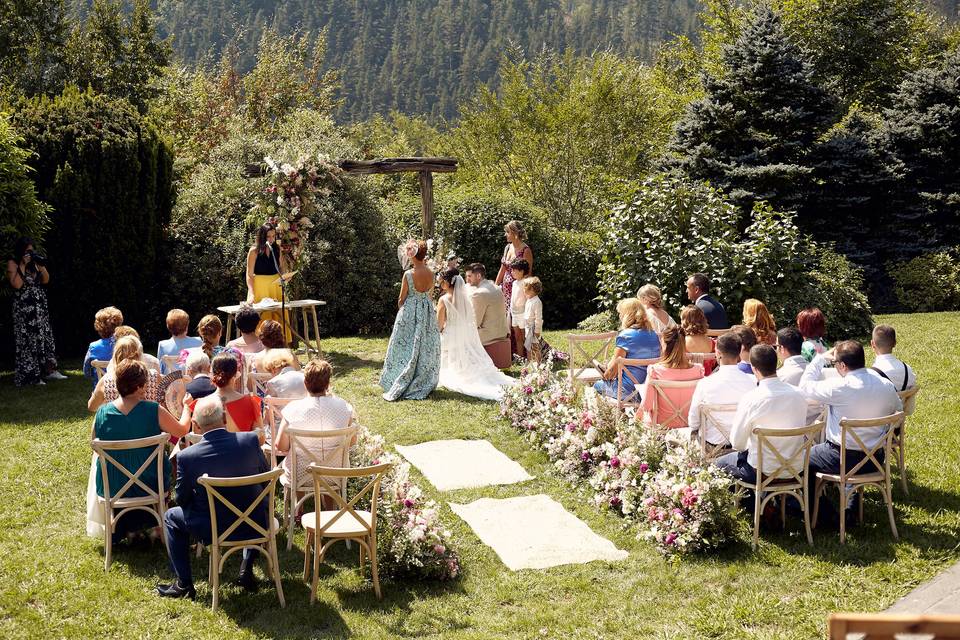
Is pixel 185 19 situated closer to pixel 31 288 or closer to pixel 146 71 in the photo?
pixel 146 71

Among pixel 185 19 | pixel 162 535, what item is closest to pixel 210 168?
pixel 162 535

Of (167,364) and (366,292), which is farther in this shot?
(366,292)

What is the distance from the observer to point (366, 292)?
15453mm

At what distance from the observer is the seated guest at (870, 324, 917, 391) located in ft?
21.6

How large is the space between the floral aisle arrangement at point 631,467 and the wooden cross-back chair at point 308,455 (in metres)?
2.20

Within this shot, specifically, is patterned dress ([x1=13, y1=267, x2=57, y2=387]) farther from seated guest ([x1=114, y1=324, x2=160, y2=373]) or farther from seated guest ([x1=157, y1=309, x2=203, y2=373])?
seated guest ([x1=114, y1=324, x2=160, y2=373])

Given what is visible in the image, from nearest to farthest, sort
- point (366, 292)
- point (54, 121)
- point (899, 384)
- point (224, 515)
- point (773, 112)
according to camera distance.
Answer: point (224, 515), point (899, 384), point (54, 121), point (366, 292), point (773, 112)

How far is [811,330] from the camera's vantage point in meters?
7.11

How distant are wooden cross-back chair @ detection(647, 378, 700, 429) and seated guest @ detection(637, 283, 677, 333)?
1483 millimetres

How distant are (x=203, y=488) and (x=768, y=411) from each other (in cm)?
372

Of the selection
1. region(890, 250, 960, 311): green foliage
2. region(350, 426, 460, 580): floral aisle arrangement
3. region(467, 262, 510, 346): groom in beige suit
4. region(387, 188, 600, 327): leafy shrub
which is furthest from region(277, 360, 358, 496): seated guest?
region(890, 250, 960, 311): green foliage

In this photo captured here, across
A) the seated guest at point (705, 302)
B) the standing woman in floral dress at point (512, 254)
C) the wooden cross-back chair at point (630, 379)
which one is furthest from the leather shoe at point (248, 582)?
the standing woman in floral dress at point (512, 254)

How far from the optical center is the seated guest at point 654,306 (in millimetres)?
8430

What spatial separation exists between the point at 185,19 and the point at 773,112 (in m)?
65.1
